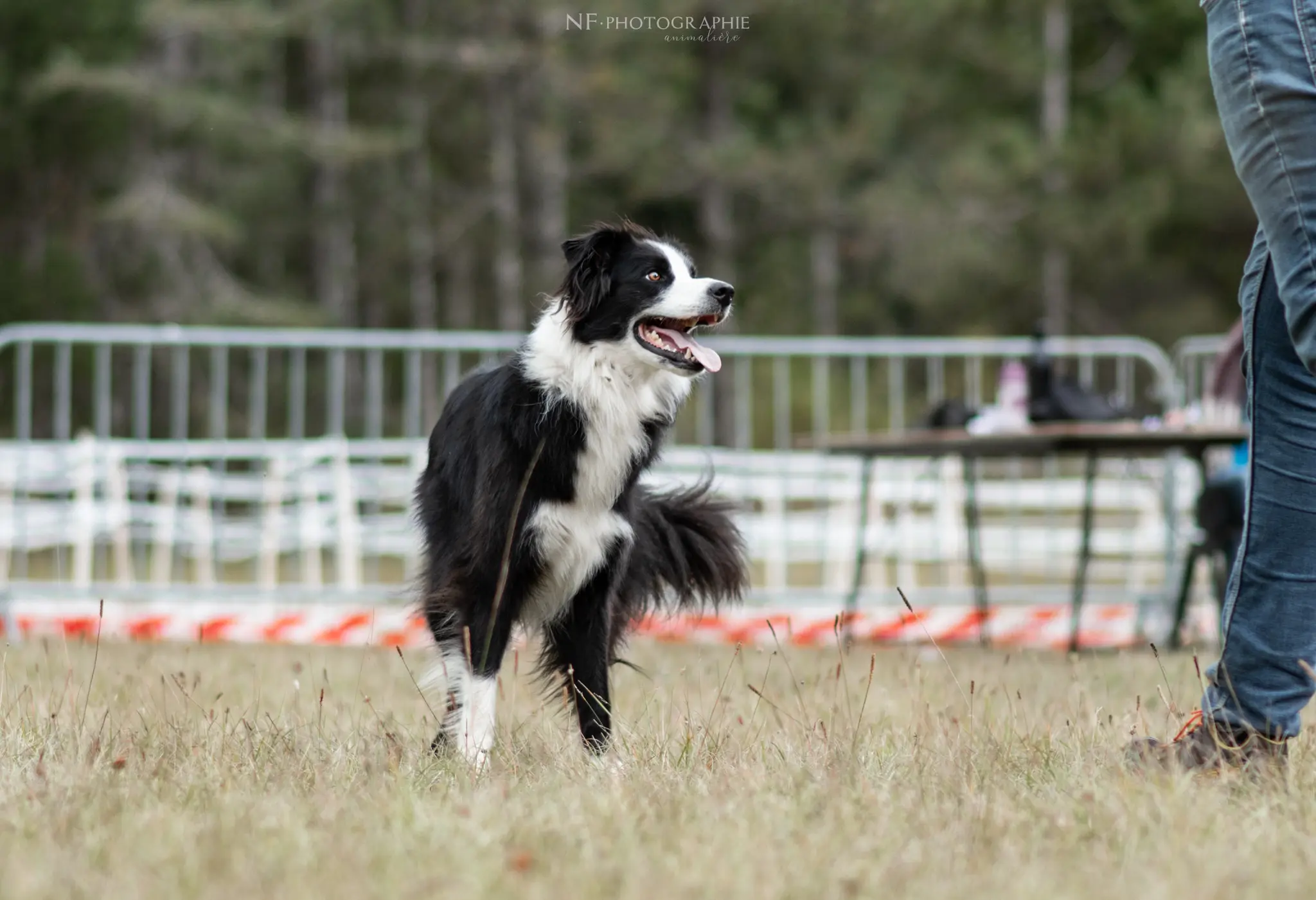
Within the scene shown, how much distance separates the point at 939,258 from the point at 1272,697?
21.4 meters

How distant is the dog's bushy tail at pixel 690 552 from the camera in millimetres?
4457

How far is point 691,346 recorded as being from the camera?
13.4 ft

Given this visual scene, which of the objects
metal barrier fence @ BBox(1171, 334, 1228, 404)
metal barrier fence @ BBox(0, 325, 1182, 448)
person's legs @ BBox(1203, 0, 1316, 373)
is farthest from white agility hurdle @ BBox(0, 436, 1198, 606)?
person's legs @ BBox(1203, 0, 1316, 373)

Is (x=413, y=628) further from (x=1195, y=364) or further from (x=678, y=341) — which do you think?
(x=1195, y=364)

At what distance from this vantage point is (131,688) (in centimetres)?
436

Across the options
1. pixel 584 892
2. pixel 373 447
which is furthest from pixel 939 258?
pixel 584 892

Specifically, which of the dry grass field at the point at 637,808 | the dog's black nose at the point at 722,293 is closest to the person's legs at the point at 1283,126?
the dry grass field at the point at 637,808

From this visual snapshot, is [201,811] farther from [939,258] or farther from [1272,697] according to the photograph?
[939,258]

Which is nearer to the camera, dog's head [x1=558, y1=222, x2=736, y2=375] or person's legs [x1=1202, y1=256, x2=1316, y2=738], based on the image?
person's legs [x1=1202, y1=256, x2=1316, y2=738]

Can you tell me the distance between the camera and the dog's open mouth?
4.04 meters

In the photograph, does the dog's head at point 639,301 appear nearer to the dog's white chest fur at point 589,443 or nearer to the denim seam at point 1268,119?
the dog's white chest fur at point 589,443

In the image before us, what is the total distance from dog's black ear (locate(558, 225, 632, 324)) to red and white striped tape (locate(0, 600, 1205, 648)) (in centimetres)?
337

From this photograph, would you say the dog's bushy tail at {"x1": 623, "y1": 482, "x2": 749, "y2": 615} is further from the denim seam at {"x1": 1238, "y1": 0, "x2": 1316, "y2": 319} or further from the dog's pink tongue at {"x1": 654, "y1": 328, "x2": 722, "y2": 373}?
the denim seam at {"x1": 1238, "y1": 0, "x2": 1316, "y2": 319}

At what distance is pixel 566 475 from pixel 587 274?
1.85ft
